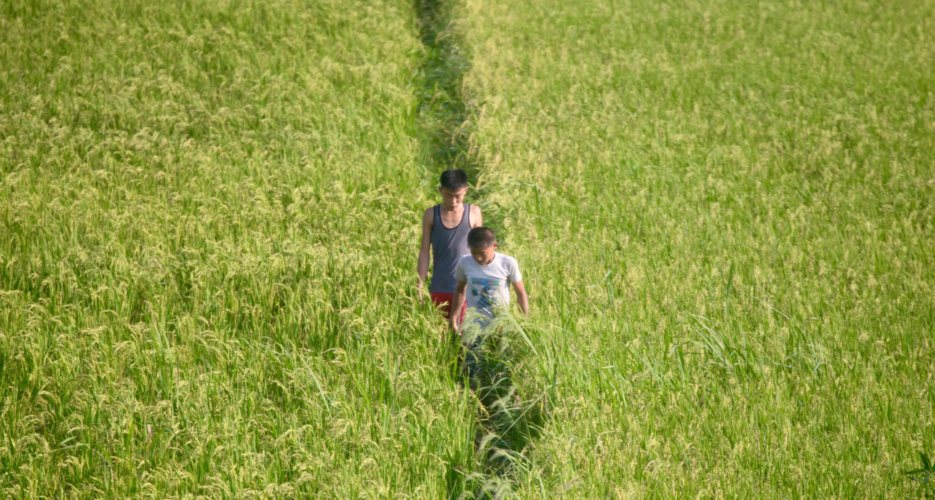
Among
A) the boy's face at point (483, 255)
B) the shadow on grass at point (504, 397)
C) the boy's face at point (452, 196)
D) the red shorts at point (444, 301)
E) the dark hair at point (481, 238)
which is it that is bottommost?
the shadow on grass at point (504, 397)

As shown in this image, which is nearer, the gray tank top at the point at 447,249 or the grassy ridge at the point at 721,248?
the grassy ridge at the point at 721,248

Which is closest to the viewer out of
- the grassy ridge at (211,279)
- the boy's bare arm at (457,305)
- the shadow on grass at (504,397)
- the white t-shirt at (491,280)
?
the grassy ridge at (211,279)

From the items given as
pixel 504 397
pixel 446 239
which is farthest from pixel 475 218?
pixel 504 397

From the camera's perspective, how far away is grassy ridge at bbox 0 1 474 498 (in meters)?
3.82

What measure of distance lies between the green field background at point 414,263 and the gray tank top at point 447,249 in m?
0.25

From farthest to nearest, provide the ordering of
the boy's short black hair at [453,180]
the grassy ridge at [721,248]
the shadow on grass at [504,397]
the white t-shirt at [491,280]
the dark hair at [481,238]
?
the boy's short black hair at [453,180]
the white t-shirt at [491,280]
the dark hair at [481,238]
the shadow on grass at [504,397]
the grassy ridge at [721,248]

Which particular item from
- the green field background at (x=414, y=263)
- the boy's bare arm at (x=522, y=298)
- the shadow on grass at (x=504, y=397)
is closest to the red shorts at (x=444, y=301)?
the green field background at (x=414, y=263)

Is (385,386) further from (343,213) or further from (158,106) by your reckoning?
(158,106)

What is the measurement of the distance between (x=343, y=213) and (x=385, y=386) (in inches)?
108

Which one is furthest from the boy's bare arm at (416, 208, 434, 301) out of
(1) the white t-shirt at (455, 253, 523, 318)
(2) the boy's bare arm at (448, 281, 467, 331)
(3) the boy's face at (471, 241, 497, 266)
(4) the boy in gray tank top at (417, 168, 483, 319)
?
(3) the boy's face at (471, 241, 497, 266)

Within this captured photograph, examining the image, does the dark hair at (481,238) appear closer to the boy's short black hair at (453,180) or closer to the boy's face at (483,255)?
the boy's face at (483,255)

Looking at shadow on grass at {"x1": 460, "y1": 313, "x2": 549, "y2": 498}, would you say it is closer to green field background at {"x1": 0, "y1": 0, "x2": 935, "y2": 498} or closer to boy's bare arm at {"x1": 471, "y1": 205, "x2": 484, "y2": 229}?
green field background at {"x1": 0, "y1": 0, "x2": 935, "y2": 498}

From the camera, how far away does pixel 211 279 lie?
565 cm

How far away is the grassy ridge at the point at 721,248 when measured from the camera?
12.2 ft
